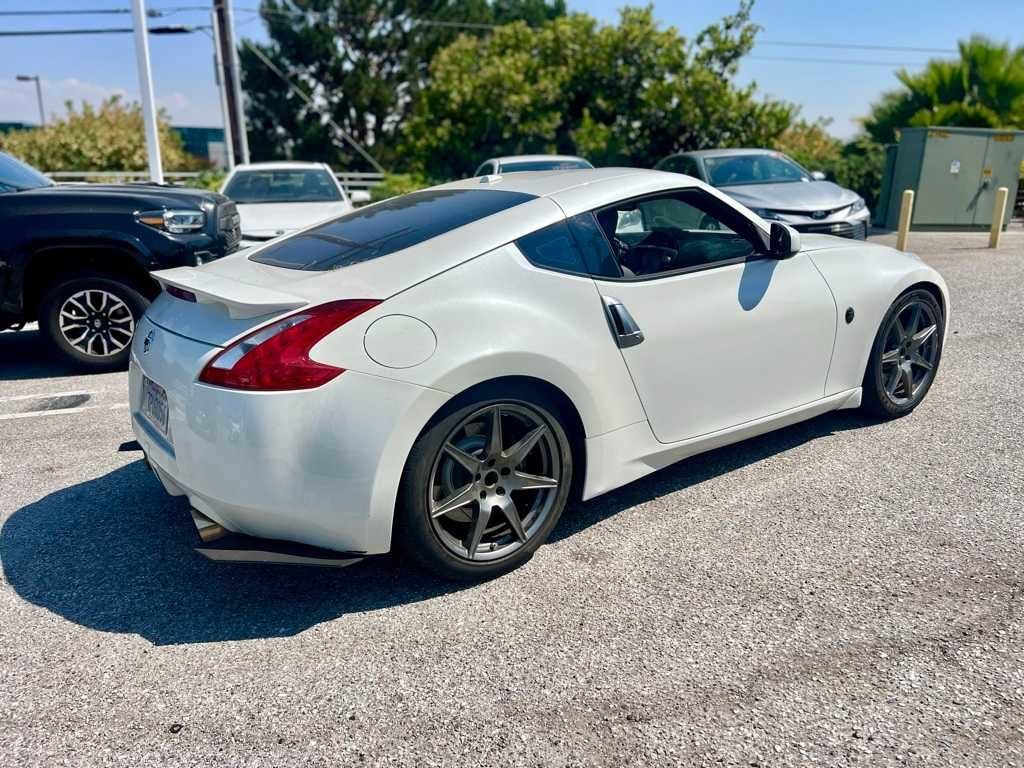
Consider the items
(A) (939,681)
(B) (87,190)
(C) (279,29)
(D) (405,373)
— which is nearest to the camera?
(A) (939,681)

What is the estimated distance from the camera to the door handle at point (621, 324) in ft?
11.1

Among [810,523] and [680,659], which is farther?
[810,523]

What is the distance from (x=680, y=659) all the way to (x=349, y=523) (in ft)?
3.93

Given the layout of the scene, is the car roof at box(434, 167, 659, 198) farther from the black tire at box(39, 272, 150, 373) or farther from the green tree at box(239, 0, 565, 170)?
the green tree at box(239, 0, 565, 170)

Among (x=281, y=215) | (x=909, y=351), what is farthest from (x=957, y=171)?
(x=909, y=351)

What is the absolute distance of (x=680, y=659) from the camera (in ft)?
8.82

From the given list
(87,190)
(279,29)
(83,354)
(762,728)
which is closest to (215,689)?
(762,728)

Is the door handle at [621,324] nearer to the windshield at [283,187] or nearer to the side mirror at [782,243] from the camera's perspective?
the side mirror at [782,243]

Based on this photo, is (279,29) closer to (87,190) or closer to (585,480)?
(87,190)

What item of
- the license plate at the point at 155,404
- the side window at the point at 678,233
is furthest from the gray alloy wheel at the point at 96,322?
the side window at the point at 678,233

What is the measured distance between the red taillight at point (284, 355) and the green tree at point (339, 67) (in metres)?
37.6

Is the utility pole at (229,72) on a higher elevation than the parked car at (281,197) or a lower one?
higher

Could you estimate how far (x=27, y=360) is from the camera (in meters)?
7.03

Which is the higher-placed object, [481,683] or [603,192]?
[603,192]
